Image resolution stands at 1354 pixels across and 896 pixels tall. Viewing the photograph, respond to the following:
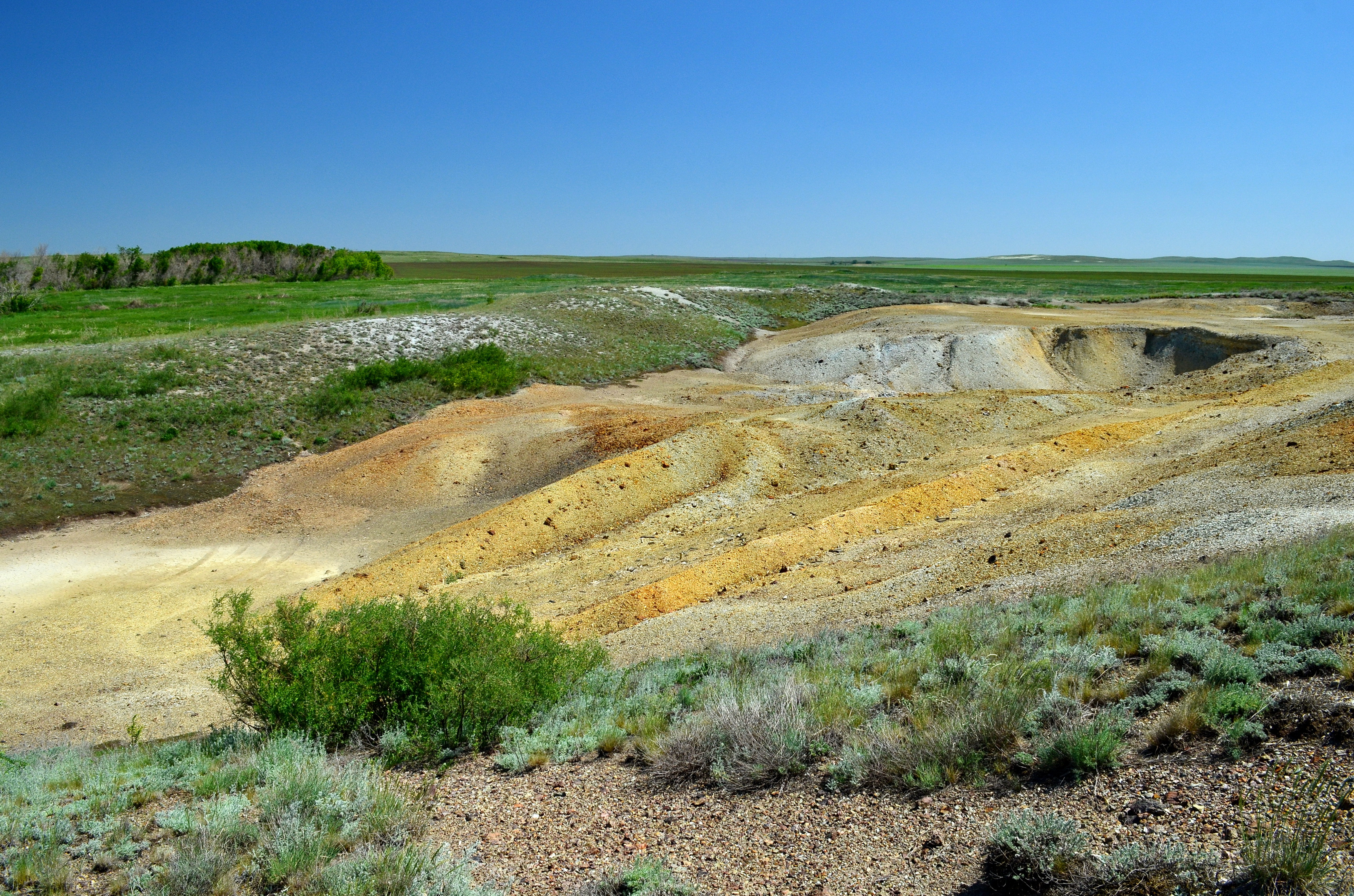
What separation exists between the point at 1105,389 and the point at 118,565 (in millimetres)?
31243

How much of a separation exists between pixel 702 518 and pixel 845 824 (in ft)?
40.9

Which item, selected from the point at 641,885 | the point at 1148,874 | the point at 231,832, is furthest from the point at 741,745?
the point at 231,832

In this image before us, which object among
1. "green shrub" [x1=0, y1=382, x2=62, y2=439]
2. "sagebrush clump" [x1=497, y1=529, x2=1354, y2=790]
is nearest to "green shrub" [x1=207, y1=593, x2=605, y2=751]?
"sagebrush clump" [x1=497, y1=529, x2=1354, y2=790]

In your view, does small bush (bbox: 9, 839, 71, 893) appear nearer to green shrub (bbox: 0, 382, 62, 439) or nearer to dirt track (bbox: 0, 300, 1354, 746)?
dirt track (bbox: 0, 300, 1354, 746)

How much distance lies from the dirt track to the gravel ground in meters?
4.52

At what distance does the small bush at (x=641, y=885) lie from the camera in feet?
14.5

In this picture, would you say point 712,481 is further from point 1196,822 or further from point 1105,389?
point 1105,389

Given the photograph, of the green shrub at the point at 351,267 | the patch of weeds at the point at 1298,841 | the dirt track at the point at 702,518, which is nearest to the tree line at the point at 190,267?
the green shrub at the point at 351,267

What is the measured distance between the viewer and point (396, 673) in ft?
24.4

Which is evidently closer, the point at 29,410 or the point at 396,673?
the point at 396,673

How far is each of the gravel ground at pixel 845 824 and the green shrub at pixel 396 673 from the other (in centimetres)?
125

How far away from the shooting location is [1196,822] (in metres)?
4.31

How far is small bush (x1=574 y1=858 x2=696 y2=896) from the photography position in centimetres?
443

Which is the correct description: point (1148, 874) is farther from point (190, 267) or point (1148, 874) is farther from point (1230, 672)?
point (190, 267)
